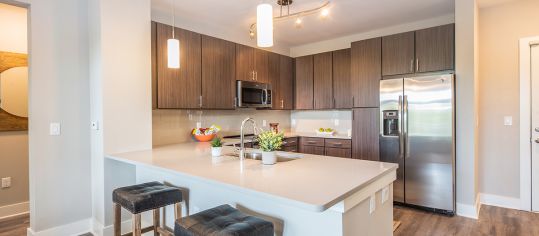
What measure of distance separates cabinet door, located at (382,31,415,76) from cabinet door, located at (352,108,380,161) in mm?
575

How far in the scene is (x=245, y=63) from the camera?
13.4 feet

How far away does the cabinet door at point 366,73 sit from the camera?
3785 millimetres

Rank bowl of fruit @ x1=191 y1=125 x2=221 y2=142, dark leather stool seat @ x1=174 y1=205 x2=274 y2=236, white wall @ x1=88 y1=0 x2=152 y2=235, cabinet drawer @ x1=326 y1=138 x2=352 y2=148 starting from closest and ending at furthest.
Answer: dark leather stool seat @ x1=174 y1=205 x2=274 y2=236, white wall @ x1=88 y1=0 x2=152 y2=235, bowl of fruit @ x1=191 y1=125 x2=221 y2=142, cabinet drawer @ x1=326 y1=138 x2=352 y2=148

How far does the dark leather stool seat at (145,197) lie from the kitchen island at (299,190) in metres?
0.19

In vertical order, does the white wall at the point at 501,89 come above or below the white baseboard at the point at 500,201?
above

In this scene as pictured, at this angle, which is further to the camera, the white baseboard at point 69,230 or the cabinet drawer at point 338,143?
the cabinet drawer at point 338,143

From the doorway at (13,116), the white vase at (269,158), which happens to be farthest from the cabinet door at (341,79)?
the doorway at (13,116)

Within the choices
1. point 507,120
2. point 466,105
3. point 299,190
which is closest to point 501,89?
point 507,120

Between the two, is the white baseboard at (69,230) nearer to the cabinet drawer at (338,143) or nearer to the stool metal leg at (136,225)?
the stool metal leg at (136,225)

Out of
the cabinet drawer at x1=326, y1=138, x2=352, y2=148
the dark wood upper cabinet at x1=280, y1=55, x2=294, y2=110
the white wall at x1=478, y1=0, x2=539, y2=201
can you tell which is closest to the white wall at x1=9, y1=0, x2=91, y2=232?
the dark wood upper cabinet at x1=280, y1=55, x2=294, y2=110

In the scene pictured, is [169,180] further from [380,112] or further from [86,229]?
[380,112]

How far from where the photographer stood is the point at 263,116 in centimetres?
488

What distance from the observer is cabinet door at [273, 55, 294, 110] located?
4.72 m

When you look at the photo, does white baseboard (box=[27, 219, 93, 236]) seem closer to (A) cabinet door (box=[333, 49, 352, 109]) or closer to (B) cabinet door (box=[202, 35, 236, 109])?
(B) cabinet door (box=[202, 35, 236, 109])
